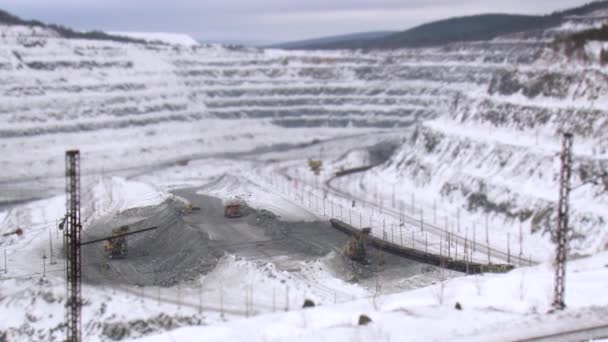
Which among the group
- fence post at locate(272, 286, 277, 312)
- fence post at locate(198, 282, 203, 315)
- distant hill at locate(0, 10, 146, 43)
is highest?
distant hill at locate(0, 10, 146, 43)

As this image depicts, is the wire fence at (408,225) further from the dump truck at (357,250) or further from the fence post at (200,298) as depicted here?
the fence post at (200,298)

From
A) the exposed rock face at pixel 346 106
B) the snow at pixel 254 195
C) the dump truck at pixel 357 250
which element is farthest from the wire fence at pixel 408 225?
the dump truck at pixel 357 250

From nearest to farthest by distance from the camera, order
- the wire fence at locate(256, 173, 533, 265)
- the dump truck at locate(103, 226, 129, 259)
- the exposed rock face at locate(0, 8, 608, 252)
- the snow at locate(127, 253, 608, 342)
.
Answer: the snow at locate(127, 253, 608, 342) < the dump truck at locate(103, 226, 129, 259) < the wire fence at locate(256, 173, 533, 265) < the exposed rock face at locate(0, 8, 608, 252)

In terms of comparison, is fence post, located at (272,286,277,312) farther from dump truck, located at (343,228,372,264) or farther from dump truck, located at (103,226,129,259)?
dump truck, located at (103,226,129,259)

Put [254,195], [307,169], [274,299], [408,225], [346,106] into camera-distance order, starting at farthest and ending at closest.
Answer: [346,106] < [307,169] < [254,195] < [408,225] < [274,299]

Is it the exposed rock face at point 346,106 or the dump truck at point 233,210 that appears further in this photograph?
the exposed rock face at point 346,106

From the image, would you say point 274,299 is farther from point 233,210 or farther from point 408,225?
point 408,225

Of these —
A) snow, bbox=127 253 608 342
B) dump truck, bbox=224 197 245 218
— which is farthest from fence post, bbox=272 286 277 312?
dump truck, bbox=224 197 245 218

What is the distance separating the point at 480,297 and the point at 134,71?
4018 inches

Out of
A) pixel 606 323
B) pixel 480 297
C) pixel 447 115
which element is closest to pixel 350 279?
pixel 480 297

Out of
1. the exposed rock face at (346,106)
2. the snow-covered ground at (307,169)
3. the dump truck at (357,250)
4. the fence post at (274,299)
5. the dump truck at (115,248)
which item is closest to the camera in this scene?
the snow-covered ground at (307,169)

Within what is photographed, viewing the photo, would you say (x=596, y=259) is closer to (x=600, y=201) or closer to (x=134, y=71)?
(x=600, y=201)

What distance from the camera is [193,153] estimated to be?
343 feet

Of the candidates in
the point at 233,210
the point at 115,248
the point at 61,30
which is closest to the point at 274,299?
the point at 115,248
